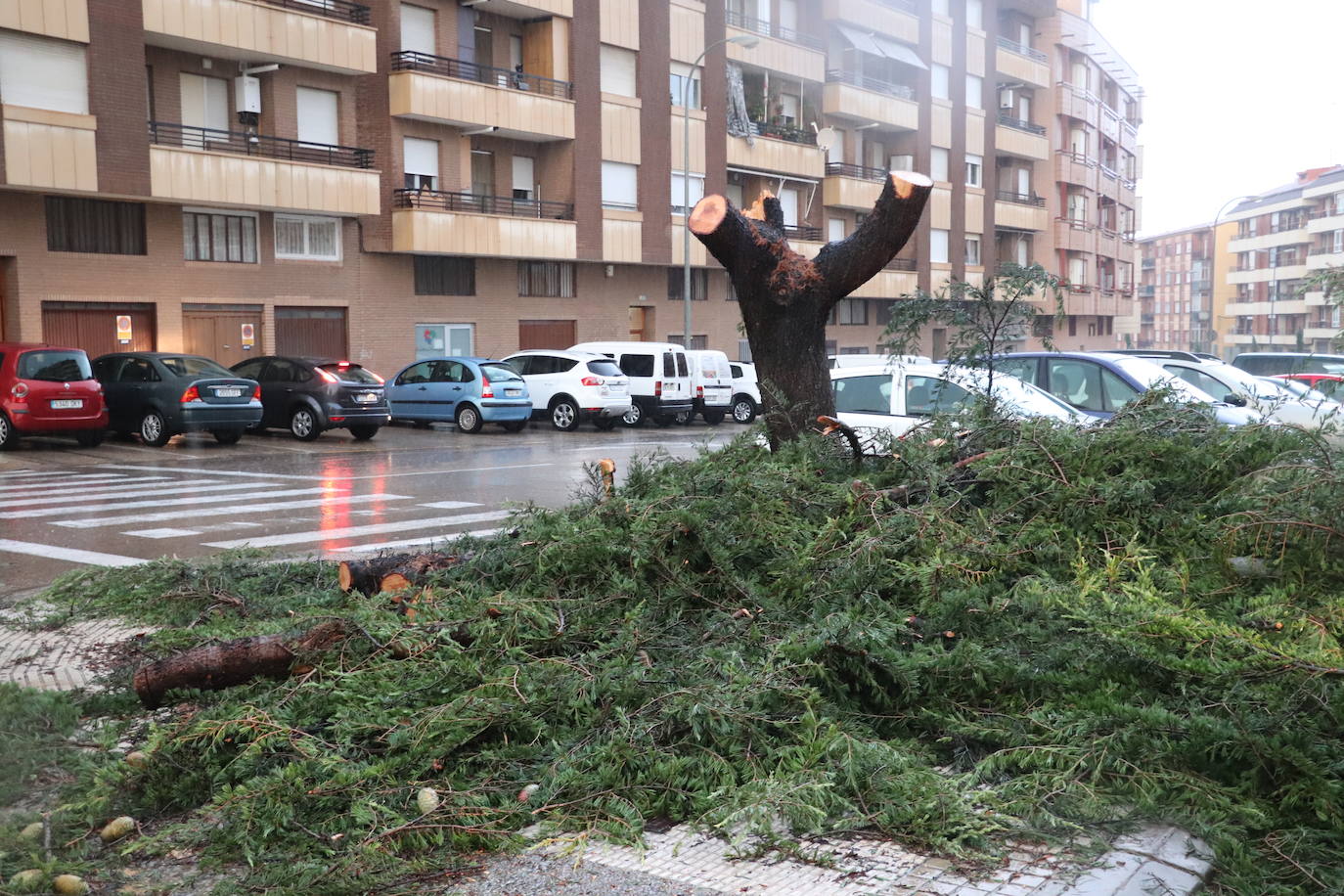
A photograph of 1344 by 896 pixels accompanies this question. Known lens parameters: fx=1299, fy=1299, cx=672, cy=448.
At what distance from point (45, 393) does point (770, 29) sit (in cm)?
2717

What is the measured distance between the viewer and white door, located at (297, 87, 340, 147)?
2791 cm

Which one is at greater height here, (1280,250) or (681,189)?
(1280,250)

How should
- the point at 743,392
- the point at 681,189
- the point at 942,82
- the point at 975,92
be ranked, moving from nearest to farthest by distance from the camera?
the point at 743,392
the point at 681,189
the point at 942,82
the point at 975,92

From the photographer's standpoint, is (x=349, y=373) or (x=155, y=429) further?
(x=349, y=373)

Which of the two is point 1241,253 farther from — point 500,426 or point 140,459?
point 140,459

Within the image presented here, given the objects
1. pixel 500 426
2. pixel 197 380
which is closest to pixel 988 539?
pixel 197 380

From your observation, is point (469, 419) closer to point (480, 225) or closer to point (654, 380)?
point (654, 380)

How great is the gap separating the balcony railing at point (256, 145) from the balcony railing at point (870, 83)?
1917 cm

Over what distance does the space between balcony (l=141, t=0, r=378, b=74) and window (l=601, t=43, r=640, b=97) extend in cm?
742

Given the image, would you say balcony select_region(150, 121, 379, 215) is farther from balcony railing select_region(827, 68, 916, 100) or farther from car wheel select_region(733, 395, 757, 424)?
balcony railing select_region(827, 68, 916, 100)

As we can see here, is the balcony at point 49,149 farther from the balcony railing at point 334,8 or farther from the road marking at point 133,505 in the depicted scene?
the road marking at point 133,505

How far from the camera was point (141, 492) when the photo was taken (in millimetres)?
14602

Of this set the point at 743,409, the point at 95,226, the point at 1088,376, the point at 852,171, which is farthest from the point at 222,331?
the point at 852,171

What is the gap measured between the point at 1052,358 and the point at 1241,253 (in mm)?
99721
